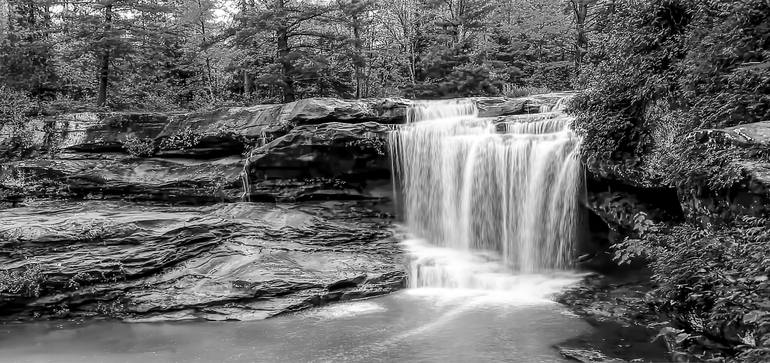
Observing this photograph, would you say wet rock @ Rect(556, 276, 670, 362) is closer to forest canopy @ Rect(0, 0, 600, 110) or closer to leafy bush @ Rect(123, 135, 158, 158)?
forest canopy @ Rect(0, 0, 600, 110)

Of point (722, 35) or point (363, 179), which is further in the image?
point (363, 179)

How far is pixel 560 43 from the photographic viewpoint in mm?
21469

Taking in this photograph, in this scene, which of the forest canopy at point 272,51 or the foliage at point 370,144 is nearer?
the foliage at point 370,144

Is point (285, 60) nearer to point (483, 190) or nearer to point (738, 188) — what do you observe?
point (483, 190)

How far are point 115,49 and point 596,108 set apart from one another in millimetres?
13815

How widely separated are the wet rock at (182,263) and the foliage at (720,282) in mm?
5011

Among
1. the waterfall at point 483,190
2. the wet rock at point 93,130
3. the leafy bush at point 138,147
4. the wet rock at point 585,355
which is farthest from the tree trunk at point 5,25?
the wet rock at point 585,355

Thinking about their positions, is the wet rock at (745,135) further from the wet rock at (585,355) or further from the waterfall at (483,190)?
the waterfall at (483,190)

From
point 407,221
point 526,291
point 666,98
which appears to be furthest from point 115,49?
point 666,98

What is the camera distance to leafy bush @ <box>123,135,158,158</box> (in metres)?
13.5

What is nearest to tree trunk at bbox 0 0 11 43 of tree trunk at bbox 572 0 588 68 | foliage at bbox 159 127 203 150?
foliage at bbox 159 127 203 150

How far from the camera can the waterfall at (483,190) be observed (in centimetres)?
966

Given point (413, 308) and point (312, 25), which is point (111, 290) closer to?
point (413, 308)

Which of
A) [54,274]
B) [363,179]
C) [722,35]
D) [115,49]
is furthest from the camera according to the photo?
[115,49]
